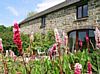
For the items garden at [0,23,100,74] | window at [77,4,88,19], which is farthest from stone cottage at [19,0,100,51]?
garden at [0,23,100,74]

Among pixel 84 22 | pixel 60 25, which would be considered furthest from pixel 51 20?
pixel 84 22

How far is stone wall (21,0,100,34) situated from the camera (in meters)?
18.2

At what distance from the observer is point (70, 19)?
69.0ft

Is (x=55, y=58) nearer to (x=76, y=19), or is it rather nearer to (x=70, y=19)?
(x=76, y=19)

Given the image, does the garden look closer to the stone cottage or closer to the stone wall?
the stone cottage

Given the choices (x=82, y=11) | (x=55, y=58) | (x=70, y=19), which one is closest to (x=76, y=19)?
(x=82, y=11)

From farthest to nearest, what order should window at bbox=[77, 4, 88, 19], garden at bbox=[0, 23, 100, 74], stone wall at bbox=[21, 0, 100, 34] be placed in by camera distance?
window at bbox=[77, 4, 88, 19]
stone wall at bbox=[21, 0, 100, 34]
garden at bbox=[0, 23, 100, 74]

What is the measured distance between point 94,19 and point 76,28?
219cm

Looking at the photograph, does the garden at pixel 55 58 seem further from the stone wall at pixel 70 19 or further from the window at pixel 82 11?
the window at pixel 82 11

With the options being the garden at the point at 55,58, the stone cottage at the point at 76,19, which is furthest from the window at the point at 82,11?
the garden at the point at 55,58

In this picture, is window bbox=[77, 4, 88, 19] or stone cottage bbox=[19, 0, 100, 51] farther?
window bbox=[77, 4, 88, 19]

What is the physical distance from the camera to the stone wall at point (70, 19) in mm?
18203

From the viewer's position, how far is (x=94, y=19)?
59.5ft

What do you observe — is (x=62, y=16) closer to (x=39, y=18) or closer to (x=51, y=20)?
(x=51, y=20)
